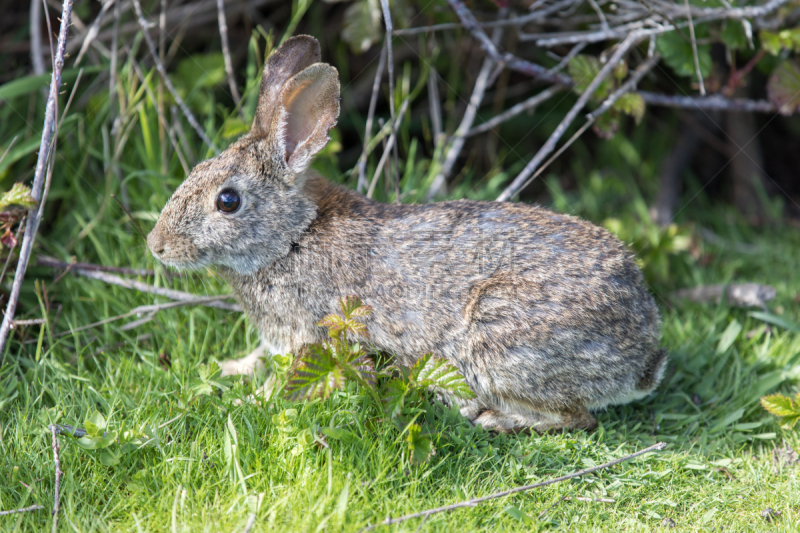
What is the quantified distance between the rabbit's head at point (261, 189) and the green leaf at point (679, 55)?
2455mm

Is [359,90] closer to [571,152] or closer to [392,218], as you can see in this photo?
[571,152]

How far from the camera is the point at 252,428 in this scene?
340cm

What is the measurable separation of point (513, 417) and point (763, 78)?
5093 mm

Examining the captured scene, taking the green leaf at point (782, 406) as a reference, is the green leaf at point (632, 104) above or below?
above

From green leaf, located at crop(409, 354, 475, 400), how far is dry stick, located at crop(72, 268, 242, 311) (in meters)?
1.48

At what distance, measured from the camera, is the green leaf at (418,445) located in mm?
3229

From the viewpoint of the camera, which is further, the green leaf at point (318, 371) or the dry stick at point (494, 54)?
the dry stick at point (494, 54)

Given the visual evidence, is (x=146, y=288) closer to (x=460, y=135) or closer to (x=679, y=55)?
(x=460, y=135)

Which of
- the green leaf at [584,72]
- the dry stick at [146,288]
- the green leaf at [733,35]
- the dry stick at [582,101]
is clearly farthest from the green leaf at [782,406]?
the dry stick at [146,288]

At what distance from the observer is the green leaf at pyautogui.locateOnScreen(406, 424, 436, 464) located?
3229mm

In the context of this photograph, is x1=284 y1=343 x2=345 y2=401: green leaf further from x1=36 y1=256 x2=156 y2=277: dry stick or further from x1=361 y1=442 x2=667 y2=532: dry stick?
x1=36 y1=256 x2=156 y2=277: dry stick

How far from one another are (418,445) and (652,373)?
5.24 feet

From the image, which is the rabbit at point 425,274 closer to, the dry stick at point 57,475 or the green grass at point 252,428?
the green grass at point 252,428

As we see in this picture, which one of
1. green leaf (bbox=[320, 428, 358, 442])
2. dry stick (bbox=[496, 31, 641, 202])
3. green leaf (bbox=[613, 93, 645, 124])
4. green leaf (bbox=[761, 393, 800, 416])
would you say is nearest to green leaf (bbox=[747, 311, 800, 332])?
green leaf (bbox=[761, 393, 800, 416])
